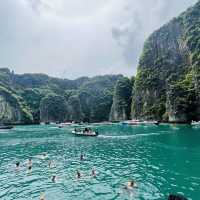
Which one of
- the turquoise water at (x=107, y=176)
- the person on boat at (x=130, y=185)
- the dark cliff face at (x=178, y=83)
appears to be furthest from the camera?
the dark cliff face at (x=178, y=83)

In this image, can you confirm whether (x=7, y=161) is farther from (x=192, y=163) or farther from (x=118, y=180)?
(x=192, y=163)

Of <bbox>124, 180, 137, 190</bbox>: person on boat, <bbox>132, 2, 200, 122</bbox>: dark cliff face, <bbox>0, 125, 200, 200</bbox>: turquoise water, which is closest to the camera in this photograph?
<bbox>0, 125, 200, 200</bbox>: turquoise water

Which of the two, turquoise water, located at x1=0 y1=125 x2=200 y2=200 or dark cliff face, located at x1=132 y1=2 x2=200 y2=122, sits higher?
dark cliff face, located at x1=132 y1=2 x2=200 y2=122

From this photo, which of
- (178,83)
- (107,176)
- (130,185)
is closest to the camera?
(130,185)

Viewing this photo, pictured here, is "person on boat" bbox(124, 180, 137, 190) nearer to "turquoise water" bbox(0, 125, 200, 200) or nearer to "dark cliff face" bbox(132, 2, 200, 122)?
"turquoise water" bbox(0, 125, 200, 200)

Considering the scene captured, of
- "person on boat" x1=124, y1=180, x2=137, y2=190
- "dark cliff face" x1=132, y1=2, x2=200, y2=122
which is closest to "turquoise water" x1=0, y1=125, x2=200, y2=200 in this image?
"person on boat" x1=124, y1=180, x2=137, y2=190

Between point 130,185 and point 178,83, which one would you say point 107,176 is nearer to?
point 130,185

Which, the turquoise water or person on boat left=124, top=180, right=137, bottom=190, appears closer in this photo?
the turquoise water

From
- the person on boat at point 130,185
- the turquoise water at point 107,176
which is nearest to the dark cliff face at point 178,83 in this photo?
the turquoise water at point 107,176

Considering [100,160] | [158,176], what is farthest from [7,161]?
[158,176]

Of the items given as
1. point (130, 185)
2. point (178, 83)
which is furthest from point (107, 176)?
point (178, 83)

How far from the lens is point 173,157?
49.2m

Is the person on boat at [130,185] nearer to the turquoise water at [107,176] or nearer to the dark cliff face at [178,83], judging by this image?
the turquoise water at [107,176]

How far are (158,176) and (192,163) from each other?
9.77m
